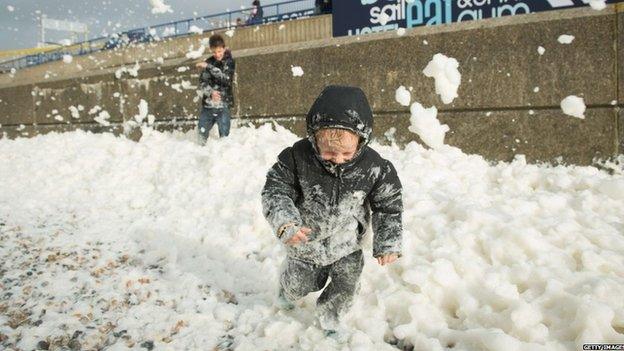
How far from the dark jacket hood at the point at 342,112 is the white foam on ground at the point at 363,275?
3.48 ft

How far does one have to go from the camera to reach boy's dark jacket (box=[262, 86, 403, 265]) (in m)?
1.89

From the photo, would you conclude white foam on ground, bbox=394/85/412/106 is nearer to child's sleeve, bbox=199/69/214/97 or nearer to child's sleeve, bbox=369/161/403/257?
child's sleeve, bbox=199/69/214/97

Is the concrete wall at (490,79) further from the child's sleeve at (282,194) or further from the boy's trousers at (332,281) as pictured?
the child's sleeve at (282,194)

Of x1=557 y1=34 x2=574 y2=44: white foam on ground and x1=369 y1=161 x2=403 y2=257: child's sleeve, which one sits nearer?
x1=369 y1=161 x2=403 y2=257: child's sleeve

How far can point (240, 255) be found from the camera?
3160mm

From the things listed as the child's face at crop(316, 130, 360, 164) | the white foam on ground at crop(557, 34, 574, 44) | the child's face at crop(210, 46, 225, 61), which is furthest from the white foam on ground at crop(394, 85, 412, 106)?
the child's face at crop(316, 130, 360, 164)

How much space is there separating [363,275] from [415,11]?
6.60 metres

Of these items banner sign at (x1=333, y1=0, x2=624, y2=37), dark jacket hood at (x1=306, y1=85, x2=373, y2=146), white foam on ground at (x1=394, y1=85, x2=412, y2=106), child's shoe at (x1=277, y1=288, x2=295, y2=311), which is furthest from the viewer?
banner sign at (x1=333, y1=0, x2=624, y2=37)

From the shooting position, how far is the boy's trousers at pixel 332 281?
6.82ft

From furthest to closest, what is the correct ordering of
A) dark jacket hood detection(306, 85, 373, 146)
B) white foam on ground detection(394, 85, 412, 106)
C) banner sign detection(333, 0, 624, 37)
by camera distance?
banner sign detection(333, 0, 624, 37) < white foam on ground detection(394, 85, 412, 106) < dark jacket hood detection(306, 85, 373, 146)

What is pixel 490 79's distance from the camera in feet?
14.1

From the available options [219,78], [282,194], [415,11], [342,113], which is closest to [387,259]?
[282,194]

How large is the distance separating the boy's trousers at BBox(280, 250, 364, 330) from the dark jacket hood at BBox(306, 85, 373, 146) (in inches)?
26.9

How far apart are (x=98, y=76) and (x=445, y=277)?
310 inches
